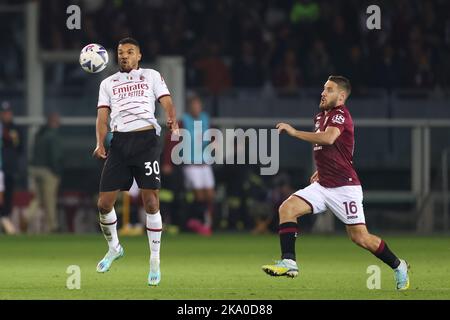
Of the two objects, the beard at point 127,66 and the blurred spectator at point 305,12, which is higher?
the blurred spectator at point 305,12

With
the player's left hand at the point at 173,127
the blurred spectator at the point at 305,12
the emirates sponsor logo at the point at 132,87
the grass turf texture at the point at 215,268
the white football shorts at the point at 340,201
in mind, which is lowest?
the grass turf texture at the point at 215,268

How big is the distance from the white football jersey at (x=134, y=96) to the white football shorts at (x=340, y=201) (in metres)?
1.61

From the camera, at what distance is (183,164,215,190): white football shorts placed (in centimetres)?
2223

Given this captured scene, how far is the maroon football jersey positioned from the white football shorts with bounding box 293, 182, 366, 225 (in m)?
0.06

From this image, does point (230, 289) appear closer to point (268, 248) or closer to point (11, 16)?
point (268, 248)

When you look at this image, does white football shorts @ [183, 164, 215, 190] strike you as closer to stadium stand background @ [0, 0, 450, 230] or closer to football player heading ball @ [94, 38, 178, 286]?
stadium stand background @ [0, 0, 450, 230]

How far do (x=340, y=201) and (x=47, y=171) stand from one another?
11.3 metres

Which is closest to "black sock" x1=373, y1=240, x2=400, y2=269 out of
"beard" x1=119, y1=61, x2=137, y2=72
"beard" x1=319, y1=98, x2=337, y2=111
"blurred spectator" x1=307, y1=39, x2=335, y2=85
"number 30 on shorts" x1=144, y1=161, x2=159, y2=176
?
"beard" x1=319, y1=98, x2=337, y2=111

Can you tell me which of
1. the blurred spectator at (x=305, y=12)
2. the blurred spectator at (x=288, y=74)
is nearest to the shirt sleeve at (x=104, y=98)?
the blurred spectator at (x=288, y=74)

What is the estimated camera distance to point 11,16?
A: 1131 inches

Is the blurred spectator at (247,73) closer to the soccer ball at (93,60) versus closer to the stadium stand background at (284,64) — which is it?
the stadium stand background at (284,64)

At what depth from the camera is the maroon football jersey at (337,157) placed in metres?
12.5

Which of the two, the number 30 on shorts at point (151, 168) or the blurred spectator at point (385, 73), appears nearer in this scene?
the number 30 on shorts at point (151, 168)

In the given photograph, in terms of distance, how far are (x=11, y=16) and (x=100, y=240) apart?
9.25m
